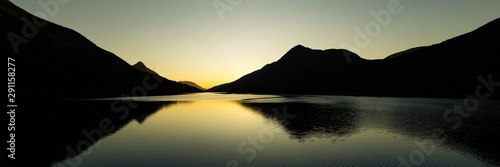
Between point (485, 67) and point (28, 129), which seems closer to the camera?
point (28, 129)

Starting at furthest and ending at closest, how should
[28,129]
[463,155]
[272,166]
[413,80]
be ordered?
1. [413,80]
2. [28,129]
3. [463,155]
4. [272,166]

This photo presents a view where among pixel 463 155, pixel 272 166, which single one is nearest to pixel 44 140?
pixel 272 166

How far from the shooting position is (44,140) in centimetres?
2983

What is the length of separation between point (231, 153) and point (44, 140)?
891 inches

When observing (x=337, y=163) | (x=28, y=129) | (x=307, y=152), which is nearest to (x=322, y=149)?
(x=307, y=152)

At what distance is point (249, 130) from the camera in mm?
38250

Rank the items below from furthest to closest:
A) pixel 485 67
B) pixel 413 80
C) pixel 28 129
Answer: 1. pixel 413 80
2. pixel 485 67
3. pixel 28 129

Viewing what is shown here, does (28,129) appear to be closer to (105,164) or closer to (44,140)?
(44,140)

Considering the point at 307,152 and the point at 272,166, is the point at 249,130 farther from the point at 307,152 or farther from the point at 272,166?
the point at 272,166

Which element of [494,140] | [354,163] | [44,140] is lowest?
[494,140]

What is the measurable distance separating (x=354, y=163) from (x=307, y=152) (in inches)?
172

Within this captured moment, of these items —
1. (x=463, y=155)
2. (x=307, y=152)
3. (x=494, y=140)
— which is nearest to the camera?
(x=463, y=155)

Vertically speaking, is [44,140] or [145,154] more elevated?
[44,140]

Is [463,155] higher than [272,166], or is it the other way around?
[272,166]
